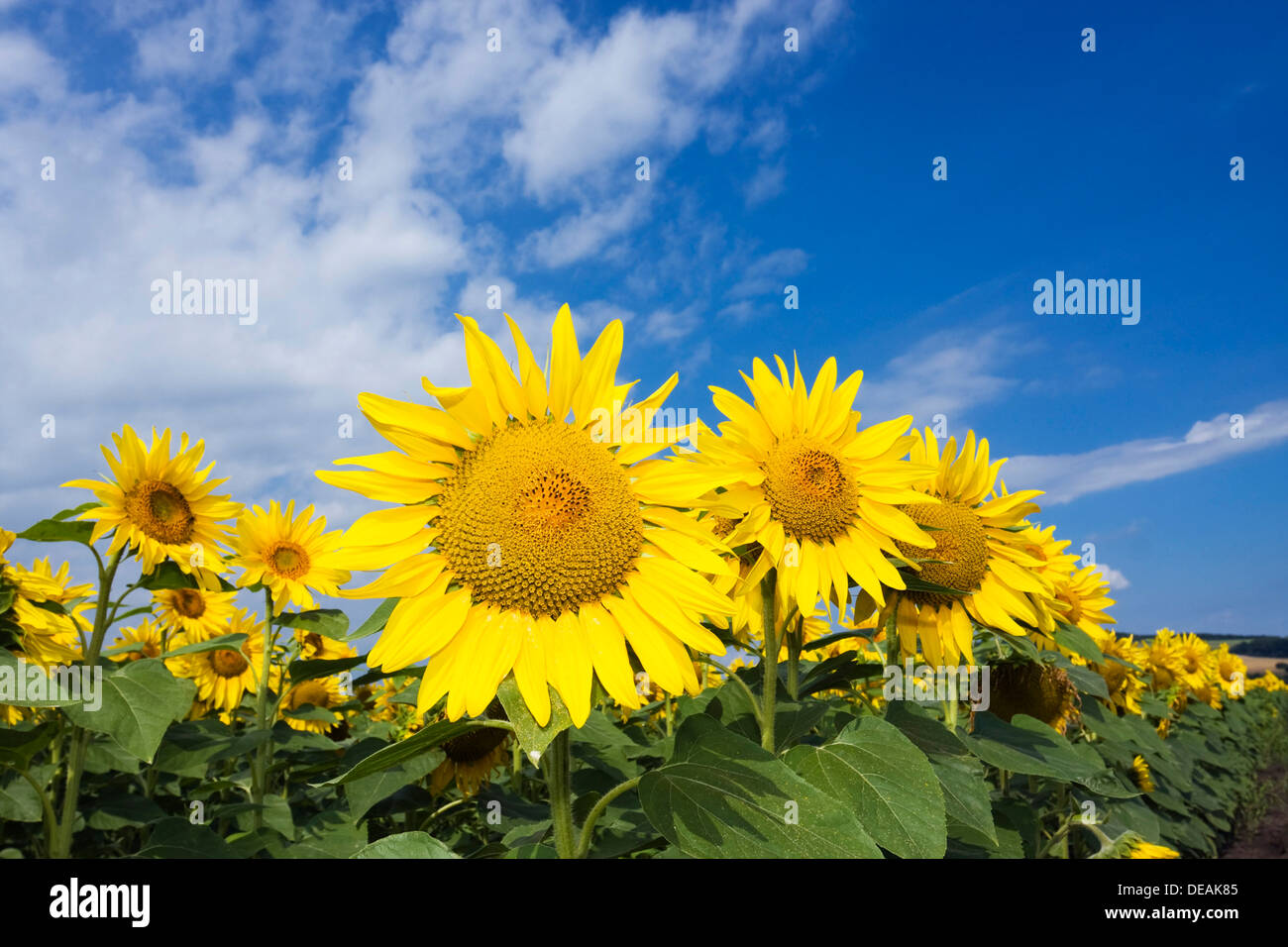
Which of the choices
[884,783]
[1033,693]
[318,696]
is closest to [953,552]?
[884,783]

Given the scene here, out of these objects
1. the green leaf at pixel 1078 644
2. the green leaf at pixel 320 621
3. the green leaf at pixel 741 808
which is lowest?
the green leaf at pixel 741 808

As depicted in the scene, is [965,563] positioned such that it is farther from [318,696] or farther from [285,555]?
[318,696]

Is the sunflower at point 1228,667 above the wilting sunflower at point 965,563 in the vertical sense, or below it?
below

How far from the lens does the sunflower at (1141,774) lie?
334 inches

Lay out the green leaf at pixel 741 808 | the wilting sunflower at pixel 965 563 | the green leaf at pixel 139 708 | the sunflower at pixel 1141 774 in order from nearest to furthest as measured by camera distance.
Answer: the green leaf at pixel 741 808 < the wilting sunflower at pixel 965 563 < the green leaf at pixel 139 708 < the sunflower at pixel 1141 774

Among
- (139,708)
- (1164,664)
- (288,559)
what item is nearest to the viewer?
(139,708)

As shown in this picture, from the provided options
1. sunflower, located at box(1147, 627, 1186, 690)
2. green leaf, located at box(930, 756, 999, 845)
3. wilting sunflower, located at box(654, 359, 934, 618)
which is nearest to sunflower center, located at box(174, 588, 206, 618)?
wilting sunflower, located at box(654, 359, 934, 618)

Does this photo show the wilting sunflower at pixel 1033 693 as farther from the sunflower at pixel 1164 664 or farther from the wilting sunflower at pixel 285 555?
the sunflower at pixel 1164 664

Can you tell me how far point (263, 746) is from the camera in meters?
5.20

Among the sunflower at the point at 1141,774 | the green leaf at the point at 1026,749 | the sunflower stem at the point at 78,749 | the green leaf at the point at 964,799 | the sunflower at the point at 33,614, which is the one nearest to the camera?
the green leaf at the point at 964,799

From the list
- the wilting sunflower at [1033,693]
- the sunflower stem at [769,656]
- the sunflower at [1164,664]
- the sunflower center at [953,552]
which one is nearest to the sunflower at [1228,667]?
the sunflower at [1164,664]

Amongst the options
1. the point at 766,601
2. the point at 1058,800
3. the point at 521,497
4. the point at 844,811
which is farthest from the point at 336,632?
the point at 1058,800

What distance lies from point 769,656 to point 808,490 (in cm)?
68
